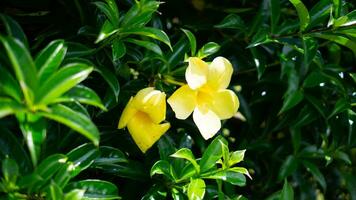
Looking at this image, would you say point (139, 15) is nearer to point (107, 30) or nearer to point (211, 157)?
point (107, 30)

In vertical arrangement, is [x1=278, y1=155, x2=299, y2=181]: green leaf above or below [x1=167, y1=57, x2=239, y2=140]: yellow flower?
below

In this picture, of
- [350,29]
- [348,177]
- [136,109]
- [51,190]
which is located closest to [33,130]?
[51,190]

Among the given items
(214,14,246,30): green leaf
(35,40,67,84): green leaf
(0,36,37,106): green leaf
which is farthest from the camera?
(214,14,246,30): green leaf

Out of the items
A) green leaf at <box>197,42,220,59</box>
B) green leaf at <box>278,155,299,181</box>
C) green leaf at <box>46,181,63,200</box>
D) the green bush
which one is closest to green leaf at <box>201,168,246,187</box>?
the green bush

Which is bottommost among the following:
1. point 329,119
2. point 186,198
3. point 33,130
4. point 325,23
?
point 329,119

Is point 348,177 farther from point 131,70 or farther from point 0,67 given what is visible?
point 0,67

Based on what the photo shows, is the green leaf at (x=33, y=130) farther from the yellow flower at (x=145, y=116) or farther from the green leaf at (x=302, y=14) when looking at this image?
the green leaf at (x=302, y=14)

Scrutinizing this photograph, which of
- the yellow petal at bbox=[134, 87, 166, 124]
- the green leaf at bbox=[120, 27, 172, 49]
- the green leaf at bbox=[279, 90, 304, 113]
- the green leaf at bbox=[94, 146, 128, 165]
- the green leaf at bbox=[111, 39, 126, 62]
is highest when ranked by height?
the green leaf at bbox=[120, 27, 172, 49]

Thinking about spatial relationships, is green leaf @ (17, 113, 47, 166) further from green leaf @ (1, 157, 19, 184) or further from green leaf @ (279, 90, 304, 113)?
green leaf @ (279, 90, 304, 113)
